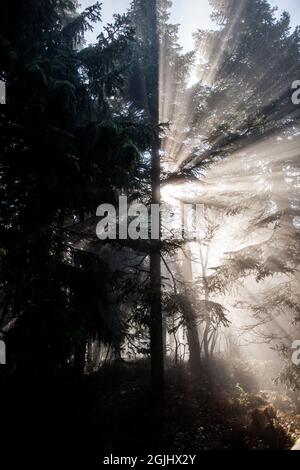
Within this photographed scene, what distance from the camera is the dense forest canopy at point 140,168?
603 cm

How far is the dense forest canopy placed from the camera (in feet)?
19.8

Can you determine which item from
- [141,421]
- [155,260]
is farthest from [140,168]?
[141,421]

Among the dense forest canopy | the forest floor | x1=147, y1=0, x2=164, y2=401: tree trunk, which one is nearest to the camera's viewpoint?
the dense forest canopy

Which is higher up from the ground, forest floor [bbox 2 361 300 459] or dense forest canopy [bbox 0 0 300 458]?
dense forest canopy [bbox 0 0 300 458]

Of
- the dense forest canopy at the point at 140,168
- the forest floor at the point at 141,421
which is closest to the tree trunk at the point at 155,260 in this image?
the dense forest canopy at the point at 140,168

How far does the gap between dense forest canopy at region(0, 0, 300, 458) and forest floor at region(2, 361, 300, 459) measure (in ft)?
3.12

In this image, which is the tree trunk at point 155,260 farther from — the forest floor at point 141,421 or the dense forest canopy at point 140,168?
the forest floor at point 141,421

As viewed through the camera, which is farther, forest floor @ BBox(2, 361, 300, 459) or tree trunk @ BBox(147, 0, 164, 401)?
tree trunk @ BBox(147, 0, 164, 401)

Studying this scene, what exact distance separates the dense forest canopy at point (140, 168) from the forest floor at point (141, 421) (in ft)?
3.12

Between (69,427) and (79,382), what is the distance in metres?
3.83

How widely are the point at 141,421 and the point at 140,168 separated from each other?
8.85 m

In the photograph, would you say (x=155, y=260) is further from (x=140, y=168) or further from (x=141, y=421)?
(x=141, y=421)

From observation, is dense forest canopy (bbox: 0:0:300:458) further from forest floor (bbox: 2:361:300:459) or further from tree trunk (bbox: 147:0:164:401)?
forest floor (bbox: 2:361:300:459)

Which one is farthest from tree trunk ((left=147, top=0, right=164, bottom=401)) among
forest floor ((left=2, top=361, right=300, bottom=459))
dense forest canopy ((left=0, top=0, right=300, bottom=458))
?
forest floor ((left=2, top=361, right=300, bottom=459))
